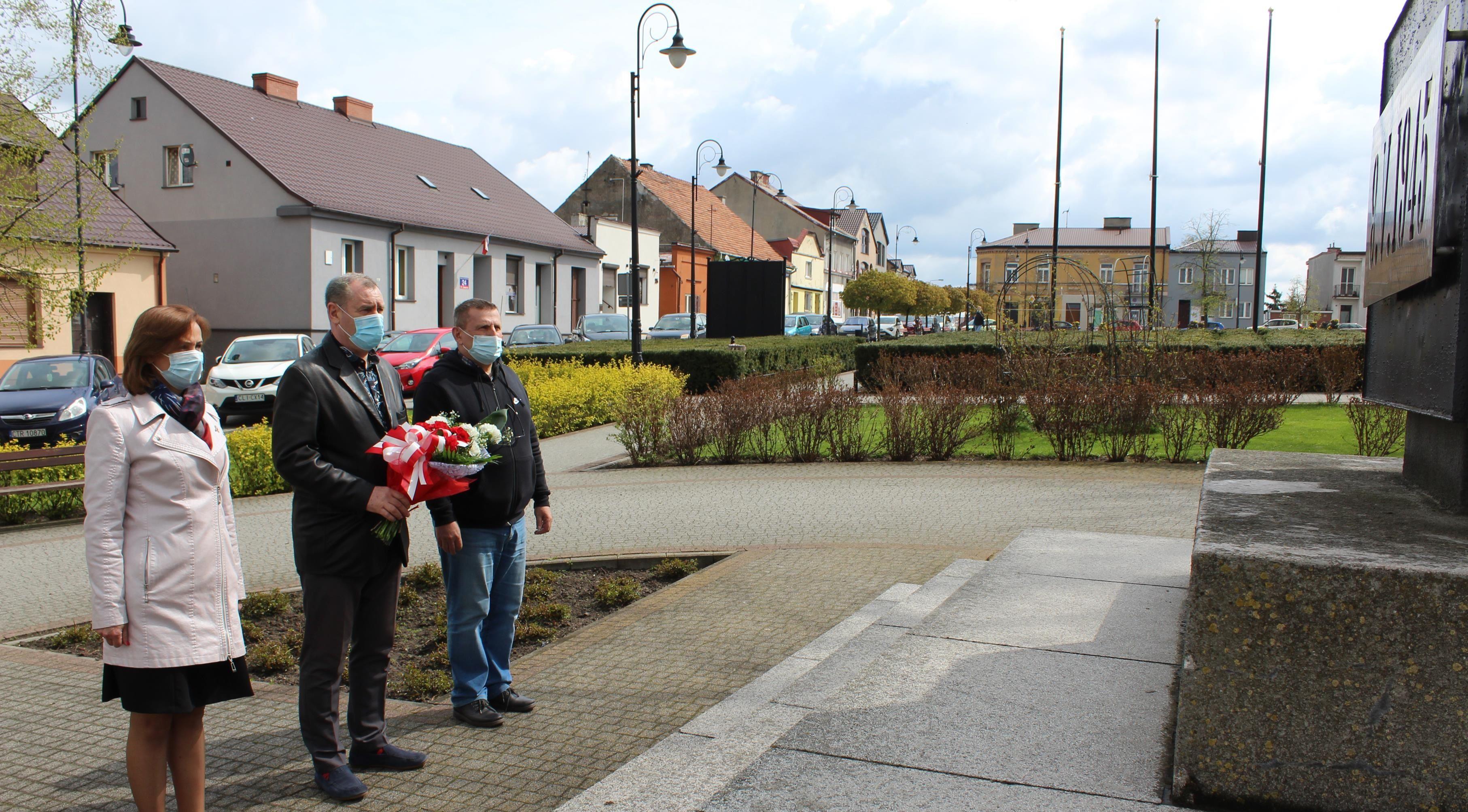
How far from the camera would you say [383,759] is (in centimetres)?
408

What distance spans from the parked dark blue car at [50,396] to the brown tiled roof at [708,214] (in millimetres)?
42635

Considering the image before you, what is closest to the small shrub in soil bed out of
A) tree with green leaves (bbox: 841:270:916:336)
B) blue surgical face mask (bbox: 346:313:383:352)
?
blue surgical face mask (bbox: 346:313:383:352)

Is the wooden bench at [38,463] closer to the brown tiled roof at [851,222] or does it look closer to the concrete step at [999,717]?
the concrete step at [999,717]

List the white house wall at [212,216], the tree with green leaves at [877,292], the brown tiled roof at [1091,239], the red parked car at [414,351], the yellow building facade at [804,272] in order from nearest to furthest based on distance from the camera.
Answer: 1. the red parked car at [414,351]
2. the white house wall at [212,216]
3. the tree with green leaves at [877,292]
4. the yellow building facade at [804,272]
5. the brown tiled roof at [1091,239]

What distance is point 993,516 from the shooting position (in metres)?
9.34

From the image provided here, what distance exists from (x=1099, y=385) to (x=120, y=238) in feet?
87.4

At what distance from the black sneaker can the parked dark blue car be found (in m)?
12.8

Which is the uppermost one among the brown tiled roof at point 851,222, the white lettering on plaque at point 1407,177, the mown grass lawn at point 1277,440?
the brown tiled roof at point 851,222

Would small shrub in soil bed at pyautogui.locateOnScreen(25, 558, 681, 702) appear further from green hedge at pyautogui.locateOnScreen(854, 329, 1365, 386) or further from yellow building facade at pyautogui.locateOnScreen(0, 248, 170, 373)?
yellow building facade at pyautogui.locateOnScreen(0, 248, 170, 373)

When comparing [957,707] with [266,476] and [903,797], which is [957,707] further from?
[266,476]

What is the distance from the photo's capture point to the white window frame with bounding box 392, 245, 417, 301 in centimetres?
3638

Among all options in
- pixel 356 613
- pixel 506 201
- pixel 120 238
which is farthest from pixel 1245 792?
pixel 506 201

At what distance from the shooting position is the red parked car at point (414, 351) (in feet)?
73.8

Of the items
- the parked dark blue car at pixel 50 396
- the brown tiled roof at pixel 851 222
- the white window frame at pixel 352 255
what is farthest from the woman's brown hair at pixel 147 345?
the brown tiled roof at pixel 851 222
